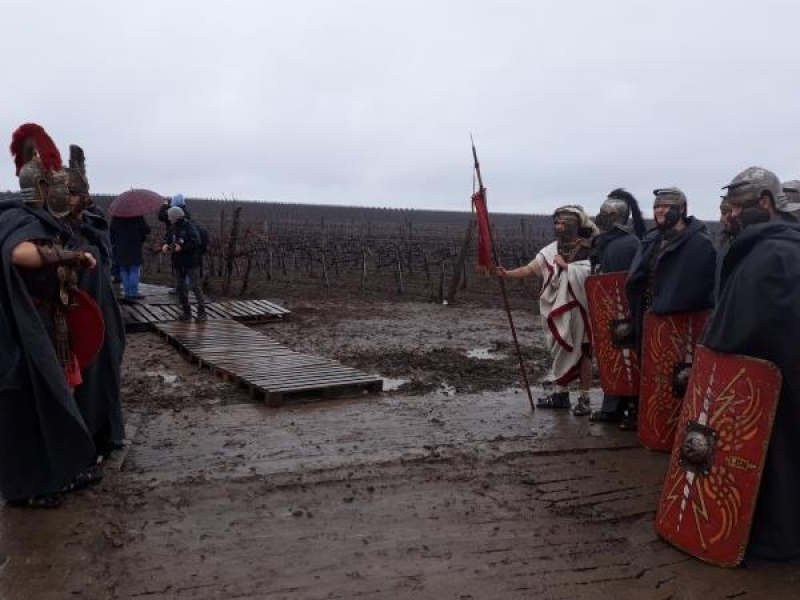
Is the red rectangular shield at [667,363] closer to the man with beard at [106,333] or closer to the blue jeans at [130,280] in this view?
the man with beard at [106,333]

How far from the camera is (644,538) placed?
11.6 ft

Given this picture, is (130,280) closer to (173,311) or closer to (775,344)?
(173,311)

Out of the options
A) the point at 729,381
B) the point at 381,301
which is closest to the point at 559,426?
the point at 729,381

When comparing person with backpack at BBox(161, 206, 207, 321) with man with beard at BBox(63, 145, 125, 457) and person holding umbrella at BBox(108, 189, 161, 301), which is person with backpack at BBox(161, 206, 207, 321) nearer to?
person holding umbrella at BBox(108, 189, 161, 301)

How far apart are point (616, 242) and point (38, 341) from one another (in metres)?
4.16

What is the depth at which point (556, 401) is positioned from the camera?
239 inches

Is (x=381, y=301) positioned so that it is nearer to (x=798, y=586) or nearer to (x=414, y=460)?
(x=414, y=460)

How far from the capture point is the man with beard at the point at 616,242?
538cm

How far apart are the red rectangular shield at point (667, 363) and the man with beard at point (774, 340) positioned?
1243mm

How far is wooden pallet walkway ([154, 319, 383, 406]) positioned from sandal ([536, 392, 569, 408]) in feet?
5.04

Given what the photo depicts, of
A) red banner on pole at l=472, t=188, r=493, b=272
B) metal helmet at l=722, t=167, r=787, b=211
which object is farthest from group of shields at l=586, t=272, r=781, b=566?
red banner on pole at l=472, t=188, r=493, b=272

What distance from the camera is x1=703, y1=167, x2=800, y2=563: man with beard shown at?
10.1 ft

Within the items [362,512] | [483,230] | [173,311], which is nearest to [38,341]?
[362,512]

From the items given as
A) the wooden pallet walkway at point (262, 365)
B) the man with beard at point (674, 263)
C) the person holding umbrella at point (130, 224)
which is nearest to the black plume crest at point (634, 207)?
the man with beard at point (674, 263)
